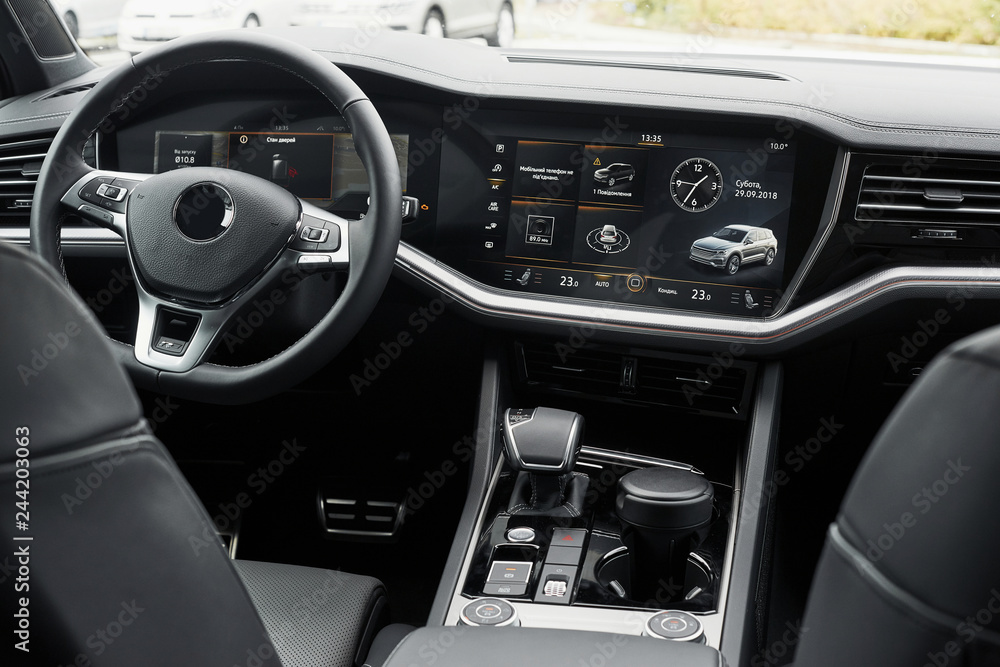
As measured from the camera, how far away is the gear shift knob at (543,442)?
159 centimetres

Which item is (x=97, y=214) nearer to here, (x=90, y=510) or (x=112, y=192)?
(x=112, y=192)

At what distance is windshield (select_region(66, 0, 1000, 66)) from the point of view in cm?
175

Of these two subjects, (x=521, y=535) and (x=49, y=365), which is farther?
(x=521, y=535)

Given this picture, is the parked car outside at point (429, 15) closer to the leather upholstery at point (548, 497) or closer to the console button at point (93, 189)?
the console button at point (93, 189)

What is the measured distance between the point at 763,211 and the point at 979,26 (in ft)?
2.04

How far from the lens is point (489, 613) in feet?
4.83

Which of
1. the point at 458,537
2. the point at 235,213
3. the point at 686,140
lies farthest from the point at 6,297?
the point at 686,140

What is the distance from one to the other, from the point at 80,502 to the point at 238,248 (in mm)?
811

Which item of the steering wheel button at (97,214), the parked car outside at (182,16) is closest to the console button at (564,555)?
the steering wheel button at (97,214)

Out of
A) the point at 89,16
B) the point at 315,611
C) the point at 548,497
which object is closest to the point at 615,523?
the point at 548,497

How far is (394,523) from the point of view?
2.17 meters

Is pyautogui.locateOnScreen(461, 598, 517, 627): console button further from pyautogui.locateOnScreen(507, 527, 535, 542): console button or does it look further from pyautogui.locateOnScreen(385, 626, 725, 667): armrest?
pyautogui.locateOnScreen(385, 626, 725, 667): armrest

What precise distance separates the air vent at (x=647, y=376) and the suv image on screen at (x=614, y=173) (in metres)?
0.33

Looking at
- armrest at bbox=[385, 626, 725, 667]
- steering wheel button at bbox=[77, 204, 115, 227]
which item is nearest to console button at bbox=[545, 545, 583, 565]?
armrest at bbox=[385, 626, 725, 667]
